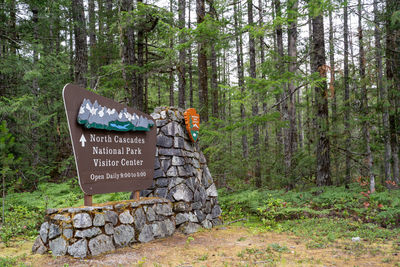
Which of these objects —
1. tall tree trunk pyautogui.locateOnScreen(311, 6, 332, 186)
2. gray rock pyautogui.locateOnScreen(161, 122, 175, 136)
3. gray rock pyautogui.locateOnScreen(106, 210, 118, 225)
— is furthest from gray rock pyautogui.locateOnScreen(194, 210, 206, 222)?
tall tree trunk pyautogui.locateOnScreen(311, 6, 332, 186)

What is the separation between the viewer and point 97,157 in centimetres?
498

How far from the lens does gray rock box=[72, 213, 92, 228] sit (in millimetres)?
4480

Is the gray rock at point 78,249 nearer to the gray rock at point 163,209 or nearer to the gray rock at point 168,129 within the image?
the gray rock at point 163,209

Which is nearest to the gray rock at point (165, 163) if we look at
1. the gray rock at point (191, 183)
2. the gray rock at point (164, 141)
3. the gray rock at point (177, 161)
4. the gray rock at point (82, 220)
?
the gray rock at point (177, 161)

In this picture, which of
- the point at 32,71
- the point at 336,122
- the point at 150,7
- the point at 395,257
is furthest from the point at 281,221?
the point at 32,71

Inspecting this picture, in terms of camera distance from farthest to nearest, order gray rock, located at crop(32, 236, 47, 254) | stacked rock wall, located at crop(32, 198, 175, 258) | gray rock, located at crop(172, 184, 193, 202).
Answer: gray rock, located at crop(172, 184, 193, 202)
gray rock, located at crop(32, 236, 47, 254)
stacked rock wall, located at crop(32, 198, 175, 258)

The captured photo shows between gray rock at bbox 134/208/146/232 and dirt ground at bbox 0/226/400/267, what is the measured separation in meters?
0.36

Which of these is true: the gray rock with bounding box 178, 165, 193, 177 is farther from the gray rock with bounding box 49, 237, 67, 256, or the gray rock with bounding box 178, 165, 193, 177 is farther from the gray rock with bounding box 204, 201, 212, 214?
the gray rock with bounding box 49, 237, 67, 256

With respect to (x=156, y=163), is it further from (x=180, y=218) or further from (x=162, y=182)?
(x=180, y=218)

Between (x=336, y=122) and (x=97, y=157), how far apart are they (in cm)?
795

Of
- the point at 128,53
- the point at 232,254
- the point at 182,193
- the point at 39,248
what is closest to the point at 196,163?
the point at 182,193

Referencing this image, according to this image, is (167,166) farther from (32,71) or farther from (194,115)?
(32,71)

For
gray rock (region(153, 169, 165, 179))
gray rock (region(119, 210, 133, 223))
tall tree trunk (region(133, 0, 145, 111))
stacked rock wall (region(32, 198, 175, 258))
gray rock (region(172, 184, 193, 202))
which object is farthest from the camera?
tall tree trunk (region(133, 0, 145, 111))

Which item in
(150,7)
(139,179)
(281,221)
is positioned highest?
(150,7)
